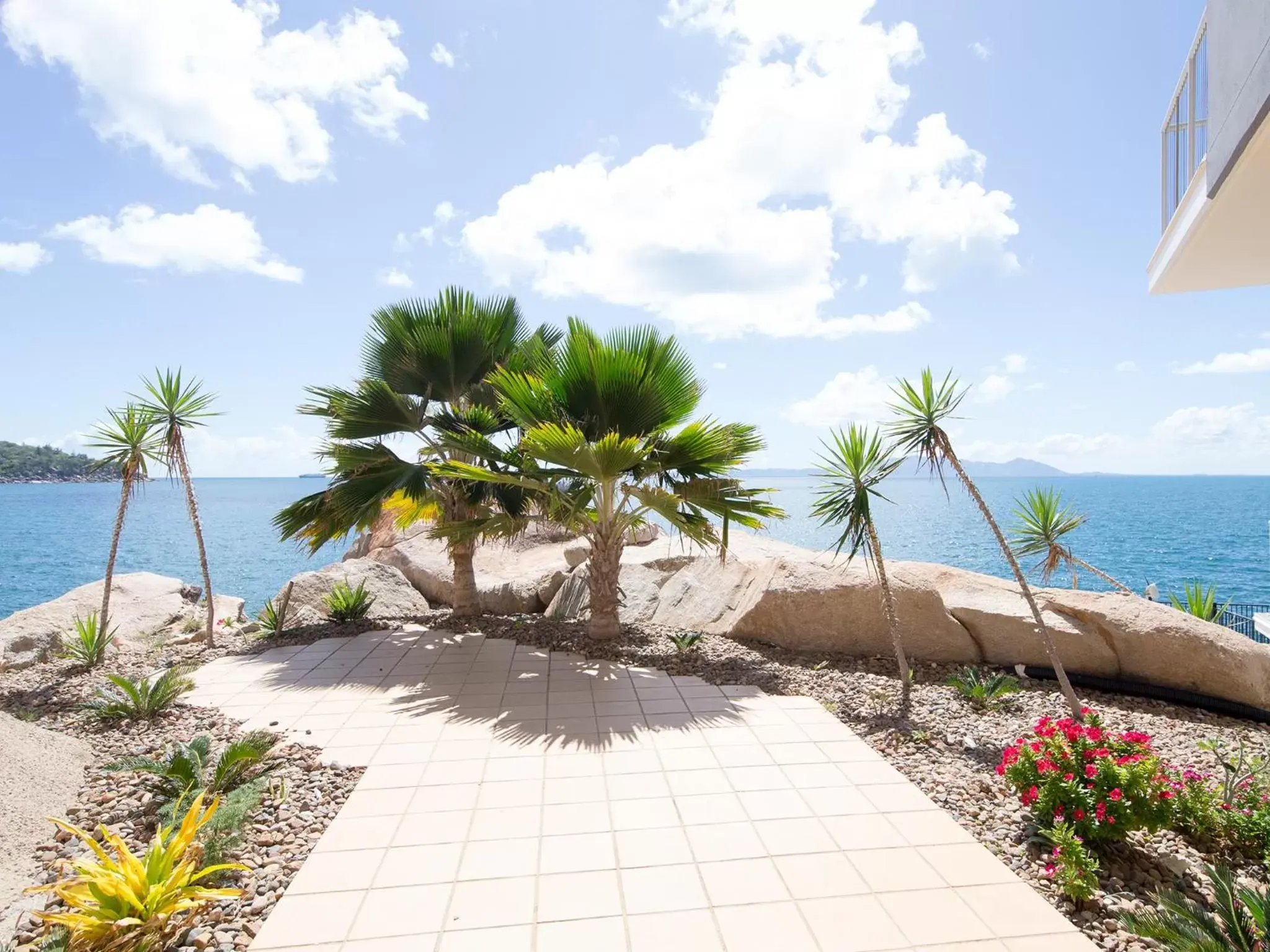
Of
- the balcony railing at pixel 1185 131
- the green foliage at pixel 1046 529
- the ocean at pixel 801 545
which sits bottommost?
the ocean at pixel 801 545

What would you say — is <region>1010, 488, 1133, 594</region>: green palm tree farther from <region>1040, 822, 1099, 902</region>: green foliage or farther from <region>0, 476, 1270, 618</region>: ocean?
<region>1040, 822, 1099, 902</region>: green foliage

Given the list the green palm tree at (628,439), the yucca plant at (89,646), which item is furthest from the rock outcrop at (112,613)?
the green palm tree at (628,439)

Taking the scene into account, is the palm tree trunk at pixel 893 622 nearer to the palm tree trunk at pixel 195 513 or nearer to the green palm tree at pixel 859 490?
the green palm tree at pixel 859 490

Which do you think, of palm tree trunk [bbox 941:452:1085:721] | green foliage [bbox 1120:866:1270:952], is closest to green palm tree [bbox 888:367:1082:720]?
palm tree trunk [bbox 941:452:1085:721]

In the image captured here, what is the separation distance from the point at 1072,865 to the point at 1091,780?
51cm

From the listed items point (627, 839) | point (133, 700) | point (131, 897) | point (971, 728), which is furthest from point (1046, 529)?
point (133, 700)

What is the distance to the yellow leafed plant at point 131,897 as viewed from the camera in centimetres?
254

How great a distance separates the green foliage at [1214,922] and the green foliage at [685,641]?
4.43 metres

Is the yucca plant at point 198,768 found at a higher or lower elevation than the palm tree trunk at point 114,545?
lower

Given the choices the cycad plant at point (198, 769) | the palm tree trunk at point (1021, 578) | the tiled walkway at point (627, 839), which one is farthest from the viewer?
the palm tree trunk at point (1021, 578)

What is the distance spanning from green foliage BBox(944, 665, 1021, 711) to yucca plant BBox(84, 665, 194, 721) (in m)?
6.91

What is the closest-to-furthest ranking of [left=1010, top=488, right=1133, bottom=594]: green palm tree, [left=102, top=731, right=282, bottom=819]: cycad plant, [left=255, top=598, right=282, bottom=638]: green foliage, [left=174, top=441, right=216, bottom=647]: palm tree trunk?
[left=102, top=731, right=282, bottom=819]: cycad plant → [left=174, top=441, right=216, bottom=647]: palm tree trunk → [left=255, top=598, right=282, bottom=638]: green foliage → [left=1010, top=488, right=1133, bottom=594]: green palm tree

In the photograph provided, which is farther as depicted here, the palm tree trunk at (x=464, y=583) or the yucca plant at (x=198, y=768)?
the palm tree trunk at (x=464, y=583)

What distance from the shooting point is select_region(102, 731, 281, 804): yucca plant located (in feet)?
12.6
